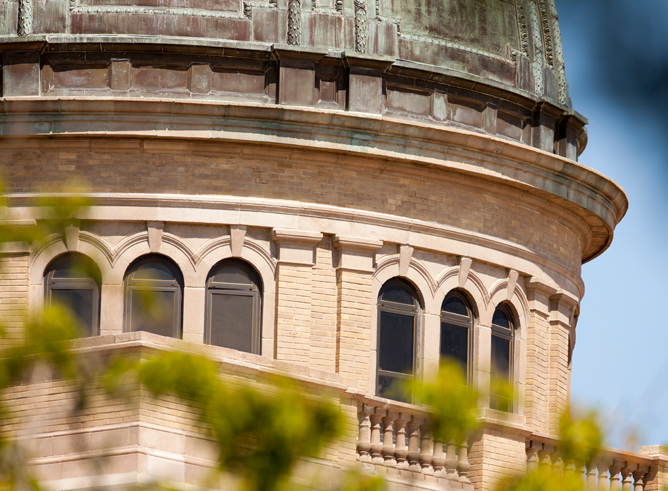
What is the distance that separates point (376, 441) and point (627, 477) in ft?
13.5

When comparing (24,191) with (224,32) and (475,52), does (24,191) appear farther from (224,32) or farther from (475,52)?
(475,52)

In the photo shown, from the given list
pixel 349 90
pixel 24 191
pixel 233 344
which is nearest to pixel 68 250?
pixel 24 191

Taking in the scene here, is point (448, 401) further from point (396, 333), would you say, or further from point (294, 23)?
point (294, 23)

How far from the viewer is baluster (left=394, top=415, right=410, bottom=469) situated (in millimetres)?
18422

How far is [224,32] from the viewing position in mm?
25250

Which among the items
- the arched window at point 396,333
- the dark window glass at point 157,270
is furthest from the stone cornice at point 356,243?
the dark window glass at point 157,270

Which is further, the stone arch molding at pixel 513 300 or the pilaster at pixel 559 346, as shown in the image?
the pilaster at pixel 559 346

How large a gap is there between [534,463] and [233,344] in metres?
6.55

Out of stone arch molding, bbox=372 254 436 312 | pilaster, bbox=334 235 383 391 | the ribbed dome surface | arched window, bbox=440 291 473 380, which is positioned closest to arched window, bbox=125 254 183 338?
pilaster, bbox=334 235 383 391

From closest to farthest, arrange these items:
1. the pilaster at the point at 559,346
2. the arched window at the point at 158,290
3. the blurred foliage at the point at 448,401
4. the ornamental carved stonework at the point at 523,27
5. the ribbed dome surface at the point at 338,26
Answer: the blurred foliage at the point at 448,401, the arched window at the point at 158,290, the ribbed dome surface at the point at 338,26, the pilaster at the point at 559,346, the ornamental carved stonework at the point at 523,27

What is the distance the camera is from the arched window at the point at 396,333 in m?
25.0

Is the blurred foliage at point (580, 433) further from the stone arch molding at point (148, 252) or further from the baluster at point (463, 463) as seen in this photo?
the stone arch molding at point (148, 252)

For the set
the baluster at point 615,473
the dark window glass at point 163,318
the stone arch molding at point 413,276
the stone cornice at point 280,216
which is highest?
the stone cornice at point 280,216

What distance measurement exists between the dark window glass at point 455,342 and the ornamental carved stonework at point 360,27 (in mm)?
4583
